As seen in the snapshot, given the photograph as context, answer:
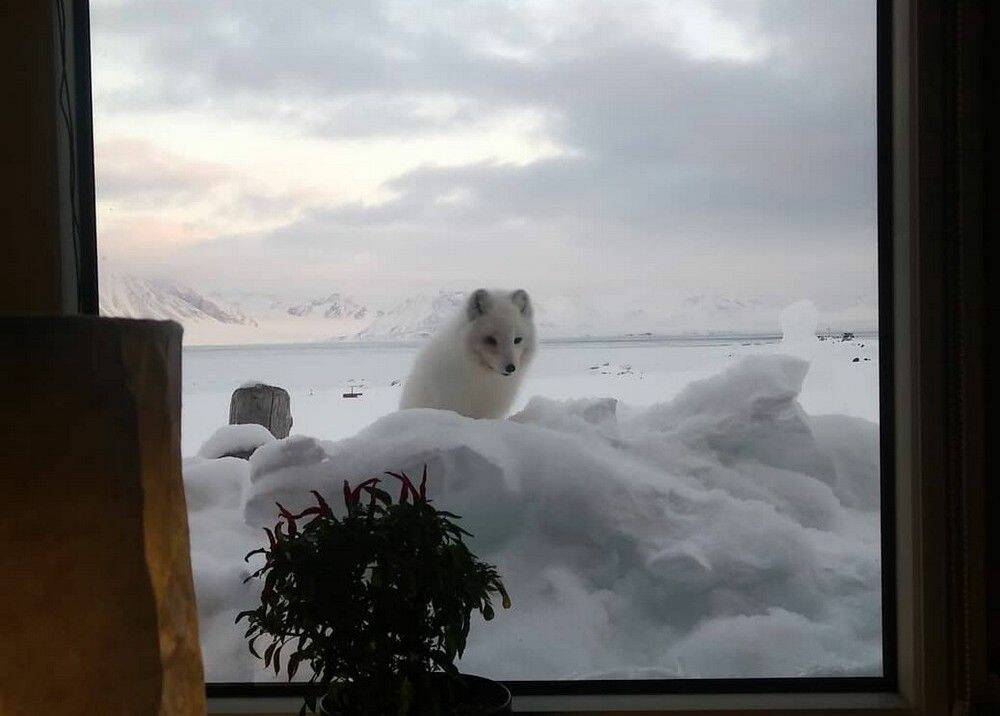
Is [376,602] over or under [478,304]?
under

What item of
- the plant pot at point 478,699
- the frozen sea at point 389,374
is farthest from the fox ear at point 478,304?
the plant pot at point 478,699

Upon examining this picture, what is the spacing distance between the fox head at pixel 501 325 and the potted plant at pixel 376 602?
611 mm

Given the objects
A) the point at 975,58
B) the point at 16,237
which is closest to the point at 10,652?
the point at 16,237

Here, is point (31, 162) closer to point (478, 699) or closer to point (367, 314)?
point (367, 314)

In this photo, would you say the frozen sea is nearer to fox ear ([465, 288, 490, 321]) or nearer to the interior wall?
fox ear ([465, 288, 490, 321])

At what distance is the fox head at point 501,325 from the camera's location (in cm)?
174

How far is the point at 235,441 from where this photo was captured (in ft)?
5.81

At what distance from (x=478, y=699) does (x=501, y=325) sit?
30.5 inches

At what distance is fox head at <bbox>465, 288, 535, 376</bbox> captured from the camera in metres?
1.74

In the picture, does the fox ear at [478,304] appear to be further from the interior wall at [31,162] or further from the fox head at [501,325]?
the interior wall at [31,162]

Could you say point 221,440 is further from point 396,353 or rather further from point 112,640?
point 112,640

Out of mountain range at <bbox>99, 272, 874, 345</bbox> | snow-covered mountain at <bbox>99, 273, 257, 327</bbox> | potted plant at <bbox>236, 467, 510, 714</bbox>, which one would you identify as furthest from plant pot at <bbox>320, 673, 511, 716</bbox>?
snow-covered mountain at <bbox>99, 273, 257, 327</bbox>

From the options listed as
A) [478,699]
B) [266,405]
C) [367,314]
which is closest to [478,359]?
[367,314]

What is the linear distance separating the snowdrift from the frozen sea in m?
0.03
